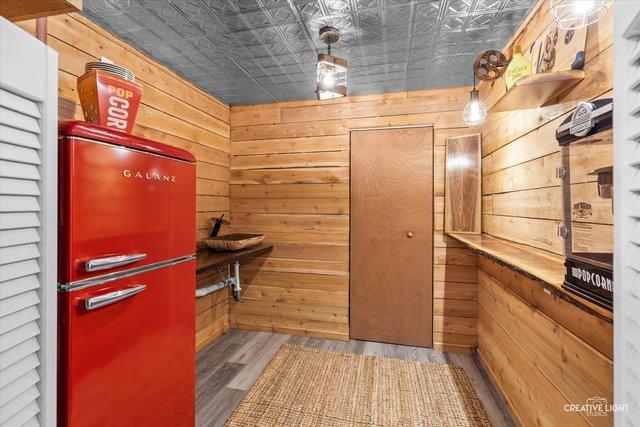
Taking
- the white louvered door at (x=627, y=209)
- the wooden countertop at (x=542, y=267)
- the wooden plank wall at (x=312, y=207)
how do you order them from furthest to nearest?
the wooden plank wall at (x=312, y=207) < the wooden countertop at (x=542, y=267) < the white louvered door at (x=627, y=209)

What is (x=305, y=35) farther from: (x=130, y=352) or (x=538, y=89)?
(x=130, y=352)

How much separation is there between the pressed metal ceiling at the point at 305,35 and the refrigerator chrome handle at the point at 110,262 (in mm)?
1348

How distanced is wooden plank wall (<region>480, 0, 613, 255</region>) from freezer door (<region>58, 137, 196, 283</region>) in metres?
1.64

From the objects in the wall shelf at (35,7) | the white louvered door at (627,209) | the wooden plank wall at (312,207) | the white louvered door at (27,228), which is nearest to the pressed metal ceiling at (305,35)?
the wooden plank wall at (312,207)

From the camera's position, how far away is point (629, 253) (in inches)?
24.2

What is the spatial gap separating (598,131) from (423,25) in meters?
1.31

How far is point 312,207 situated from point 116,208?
2.10m

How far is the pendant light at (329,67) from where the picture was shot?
188 cm

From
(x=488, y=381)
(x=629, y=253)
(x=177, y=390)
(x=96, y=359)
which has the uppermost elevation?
(x=629, y=253)

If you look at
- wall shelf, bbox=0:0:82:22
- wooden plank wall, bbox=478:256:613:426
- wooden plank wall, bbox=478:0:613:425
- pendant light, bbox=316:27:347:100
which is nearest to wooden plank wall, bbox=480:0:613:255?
wooden plank wall, bbox=478:0:613:425

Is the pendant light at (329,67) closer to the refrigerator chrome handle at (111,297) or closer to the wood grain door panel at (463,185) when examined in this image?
the wood grain door panel at (463,185)

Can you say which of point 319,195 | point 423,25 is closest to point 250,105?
point 319,195

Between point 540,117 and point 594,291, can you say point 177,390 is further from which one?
point 540,117

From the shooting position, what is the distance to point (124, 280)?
3.92 feet
